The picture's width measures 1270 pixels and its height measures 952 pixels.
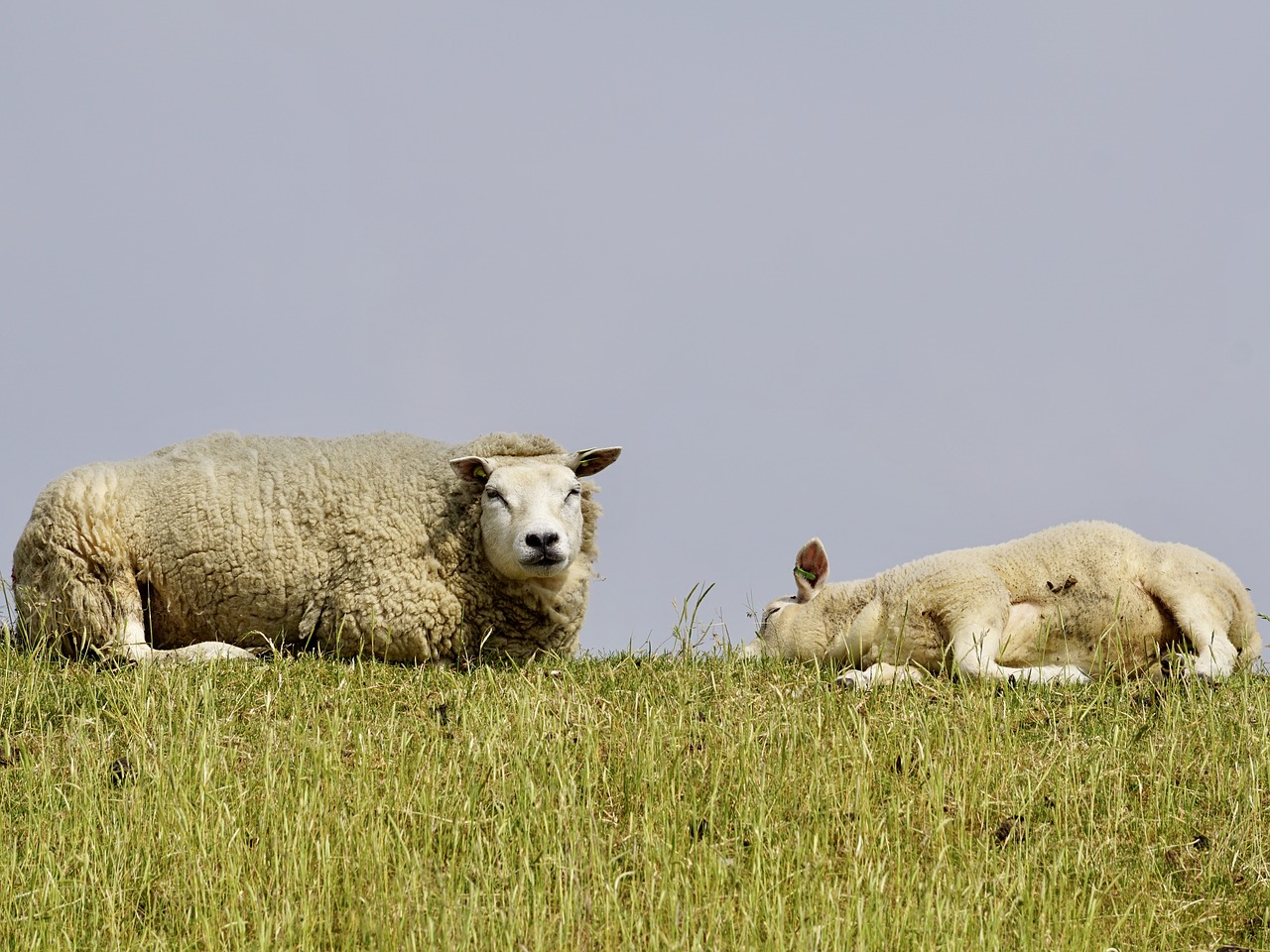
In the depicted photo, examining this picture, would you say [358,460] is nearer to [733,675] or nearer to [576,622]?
[576,622]

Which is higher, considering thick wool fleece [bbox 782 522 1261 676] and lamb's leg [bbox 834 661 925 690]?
thick wool fleece [bbox 782 522 1261 676]

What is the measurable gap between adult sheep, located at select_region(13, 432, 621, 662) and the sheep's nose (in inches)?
0.4

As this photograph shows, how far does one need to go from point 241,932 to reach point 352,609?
5202 millimetres

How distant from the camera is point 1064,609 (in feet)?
33.9

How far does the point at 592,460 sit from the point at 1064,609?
3.95 m

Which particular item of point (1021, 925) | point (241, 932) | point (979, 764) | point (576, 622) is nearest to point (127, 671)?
point (576, 622)

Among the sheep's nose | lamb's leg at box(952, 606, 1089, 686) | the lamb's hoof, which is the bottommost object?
the lamb's hoof

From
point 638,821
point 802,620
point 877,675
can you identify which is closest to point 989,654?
point 877,675

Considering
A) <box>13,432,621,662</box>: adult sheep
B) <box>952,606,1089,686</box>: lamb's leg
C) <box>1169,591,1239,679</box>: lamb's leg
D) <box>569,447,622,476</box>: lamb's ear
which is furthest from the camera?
<box>569,447,622,476</box>: lamb's ear

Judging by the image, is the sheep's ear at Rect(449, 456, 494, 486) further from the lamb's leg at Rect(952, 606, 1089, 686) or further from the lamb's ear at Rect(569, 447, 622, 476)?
the lamb's leg at Rect(952, 606, 1089, 686)

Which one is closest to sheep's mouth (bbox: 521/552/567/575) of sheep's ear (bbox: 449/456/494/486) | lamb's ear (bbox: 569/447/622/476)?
→ sheep's ear (bbox: 449/456/494/486)

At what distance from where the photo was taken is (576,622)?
11.4 m

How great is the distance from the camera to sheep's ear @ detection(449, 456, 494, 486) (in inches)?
432

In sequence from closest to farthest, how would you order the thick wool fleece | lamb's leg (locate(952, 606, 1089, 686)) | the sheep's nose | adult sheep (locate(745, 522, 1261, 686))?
lamb's leg (locate(952, 606, 1089, 686)) < adult sheep (locate(745, 522, 1261, 686)) < the thick wool fleece < the sheep's nose
